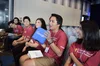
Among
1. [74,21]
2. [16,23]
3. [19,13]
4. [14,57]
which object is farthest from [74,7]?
[14,57]

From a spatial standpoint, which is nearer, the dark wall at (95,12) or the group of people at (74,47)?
the group of people at (74,47)

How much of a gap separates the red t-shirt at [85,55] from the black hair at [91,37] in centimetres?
6

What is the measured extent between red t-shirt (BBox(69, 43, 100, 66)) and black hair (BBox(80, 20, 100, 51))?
2.4 inches

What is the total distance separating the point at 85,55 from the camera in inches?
57.1

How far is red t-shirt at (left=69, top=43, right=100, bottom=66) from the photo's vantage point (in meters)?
Answer: 1.29

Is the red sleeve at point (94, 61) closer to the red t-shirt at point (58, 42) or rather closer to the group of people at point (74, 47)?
the group of people at point (74, 47)

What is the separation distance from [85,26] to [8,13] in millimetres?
3420

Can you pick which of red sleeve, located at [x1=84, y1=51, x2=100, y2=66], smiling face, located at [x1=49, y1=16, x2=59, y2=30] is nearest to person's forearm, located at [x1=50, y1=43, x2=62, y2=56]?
smiling face, located at [x1=49, y1=16, x2=59, y2=30]

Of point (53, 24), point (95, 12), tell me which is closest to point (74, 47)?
point (53, 24)

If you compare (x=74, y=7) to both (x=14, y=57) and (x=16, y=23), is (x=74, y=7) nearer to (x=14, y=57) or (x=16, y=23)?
(x=16, y=23)

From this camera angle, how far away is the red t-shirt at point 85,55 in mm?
1288

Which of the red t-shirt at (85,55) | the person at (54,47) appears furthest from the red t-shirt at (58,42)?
the red t-shirt at (85,55)

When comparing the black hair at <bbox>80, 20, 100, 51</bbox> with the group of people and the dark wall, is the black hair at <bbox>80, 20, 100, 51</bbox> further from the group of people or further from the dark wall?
the dark wall

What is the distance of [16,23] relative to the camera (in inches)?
156
